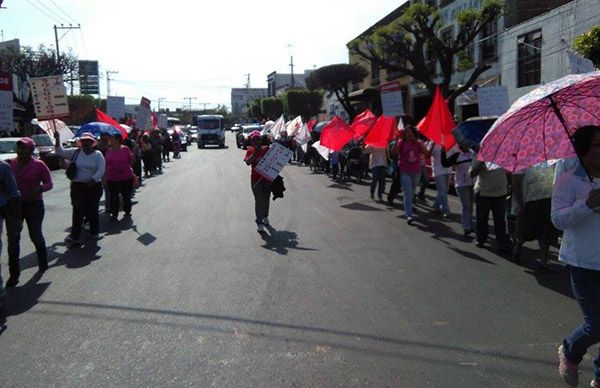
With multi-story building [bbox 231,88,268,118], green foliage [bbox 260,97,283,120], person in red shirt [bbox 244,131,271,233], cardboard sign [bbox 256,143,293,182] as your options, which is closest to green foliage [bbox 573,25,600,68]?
cardboard sign [bbox 256,143,293,182]

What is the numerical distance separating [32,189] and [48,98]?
6.43m

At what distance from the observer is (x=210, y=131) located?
165 ft

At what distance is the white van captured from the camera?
50281 mm

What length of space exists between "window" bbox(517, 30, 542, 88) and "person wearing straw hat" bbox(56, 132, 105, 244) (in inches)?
633

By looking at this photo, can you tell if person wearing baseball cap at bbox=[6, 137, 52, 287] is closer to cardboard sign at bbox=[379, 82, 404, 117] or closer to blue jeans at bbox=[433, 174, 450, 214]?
blue jeans at bbox=[433, 174, 450, 214]

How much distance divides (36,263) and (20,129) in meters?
37.7

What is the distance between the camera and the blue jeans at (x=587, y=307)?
360 centimetres

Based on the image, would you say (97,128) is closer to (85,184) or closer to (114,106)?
(85,184)

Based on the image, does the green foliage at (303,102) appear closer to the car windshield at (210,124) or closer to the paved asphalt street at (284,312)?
the car windshield at (210,124)

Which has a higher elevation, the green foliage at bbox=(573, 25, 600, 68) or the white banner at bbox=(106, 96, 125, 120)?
the green foliage at bbox=(573, 25, 600, 68)

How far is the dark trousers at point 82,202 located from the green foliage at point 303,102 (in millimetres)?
47378

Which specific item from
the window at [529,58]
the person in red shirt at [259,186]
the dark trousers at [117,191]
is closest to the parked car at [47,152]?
the dark trousers at [117,191]

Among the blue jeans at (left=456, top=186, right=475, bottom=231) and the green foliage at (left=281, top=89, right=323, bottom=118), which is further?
the green foliage at (left=281, top=89, right=323, bottom=118)

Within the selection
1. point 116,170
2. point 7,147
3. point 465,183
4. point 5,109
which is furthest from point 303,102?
point 465,183
